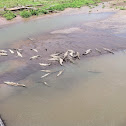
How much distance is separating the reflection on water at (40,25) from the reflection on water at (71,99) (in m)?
7.43

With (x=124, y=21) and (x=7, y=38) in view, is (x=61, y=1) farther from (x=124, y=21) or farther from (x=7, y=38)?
(x=7, y=38)

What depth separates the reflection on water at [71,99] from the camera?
768cm

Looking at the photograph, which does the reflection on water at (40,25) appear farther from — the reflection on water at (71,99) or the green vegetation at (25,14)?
the reflection on water at (71,99)

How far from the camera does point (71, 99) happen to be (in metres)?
8.91

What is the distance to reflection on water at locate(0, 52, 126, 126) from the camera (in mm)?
7684

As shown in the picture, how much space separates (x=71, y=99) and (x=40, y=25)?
13.8 meters

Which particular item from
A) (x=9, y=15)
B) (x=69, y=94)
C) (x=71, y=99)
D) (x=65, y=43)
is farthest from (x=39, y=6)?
(x=71, y=99)

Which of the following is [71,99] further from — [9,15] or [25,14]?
[9,15]

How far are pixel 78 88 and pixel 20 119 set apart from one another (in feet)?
11.7

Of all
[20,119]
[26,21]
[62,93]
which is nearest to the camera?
[20,119]

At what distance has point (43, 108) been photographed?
838 cm

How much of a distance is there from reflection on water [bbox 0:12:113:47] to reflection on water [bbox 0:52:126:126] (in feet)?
24.4

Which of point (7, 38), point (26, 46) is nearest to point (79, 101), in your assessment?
point (26, 46)

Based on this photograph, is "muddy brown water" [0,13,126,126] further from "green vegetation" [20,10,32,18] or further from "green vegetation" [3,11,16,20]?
"green vegetation" [20,10,32,18]
